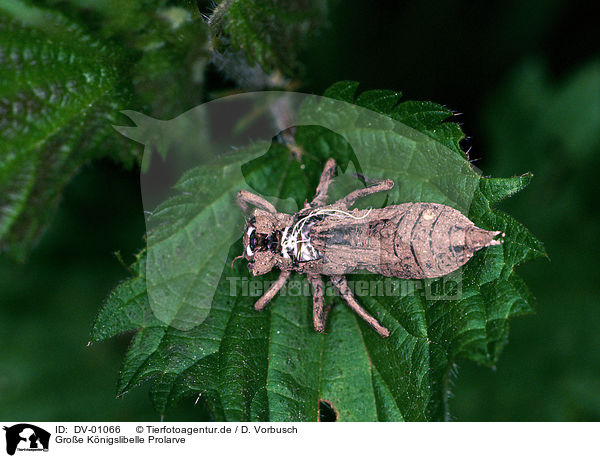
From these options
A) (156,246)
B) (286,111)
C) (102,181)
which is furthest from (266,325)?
(102,181)

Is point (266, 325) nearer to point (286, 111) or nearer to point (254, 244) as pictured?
point (254, 244)

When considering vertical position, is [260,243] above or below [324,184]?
below

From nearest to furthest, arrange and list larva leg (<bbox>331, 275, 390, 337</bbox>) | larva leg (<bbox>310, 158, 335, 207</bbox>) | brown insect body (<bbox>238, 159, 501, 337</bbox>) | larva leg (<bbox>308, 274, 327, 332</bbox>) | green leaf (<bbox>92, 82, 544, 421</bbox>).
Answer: green leaf (<bbox>92, 82, 544, 421</bbox>)
brown insect body (<bbox>238, 159, 501, 337</bbox>)
larva leg (<bbox>331, 275, 390, 337</bbox>)
larva leg (<bbox>308, 274, 327, 332</bbox>)
larva leg (<bbox>310, 158, 335, 207</bbox>)

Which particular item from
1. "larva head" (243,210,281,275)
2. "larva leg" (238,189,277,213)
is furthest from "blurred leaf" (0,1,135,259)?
"larva head" (243,210,281,275)

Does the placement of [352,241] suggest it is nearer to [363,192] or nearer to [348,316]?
[363,192]
